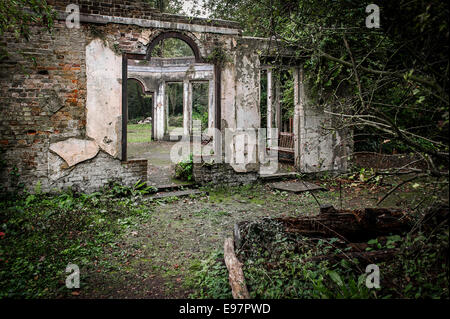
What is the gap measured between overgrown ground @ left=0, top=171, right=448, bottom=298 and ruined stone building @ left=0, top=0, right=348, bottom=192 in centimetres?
53

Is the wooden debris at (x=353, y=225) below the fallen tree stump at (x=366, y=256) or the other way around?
the other way around

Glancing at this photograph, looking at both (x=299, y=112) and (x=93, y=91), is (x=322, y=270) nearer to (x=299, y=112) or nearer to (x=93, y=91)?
(x=93, y=91)

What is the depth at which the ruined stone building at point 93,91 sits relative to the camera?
6.06 metres

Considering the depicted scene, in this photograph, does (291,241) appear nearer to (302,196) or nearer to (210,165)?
(302,196)

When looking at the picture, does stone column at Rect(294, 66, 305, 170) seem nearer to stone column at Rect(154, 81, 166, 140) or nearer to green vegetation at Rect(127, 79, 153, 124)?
stone column at Rect(154, 81, 166, 140)

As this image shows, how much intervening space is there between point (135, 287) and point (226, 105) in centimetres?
517

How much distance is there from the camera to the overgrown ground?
3.06 metres

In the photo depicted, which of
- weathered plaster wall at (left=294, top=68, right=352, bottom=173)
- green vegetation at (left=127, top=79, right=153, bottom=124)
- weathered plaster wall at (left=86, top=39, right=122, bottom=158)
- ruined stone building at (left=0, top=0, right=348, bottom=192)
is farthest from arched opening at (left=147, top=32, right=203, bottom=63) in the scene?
green vegetation at (left=127, top=79, right=153, bottom=124)

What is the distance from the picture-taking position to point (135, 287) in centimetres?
339

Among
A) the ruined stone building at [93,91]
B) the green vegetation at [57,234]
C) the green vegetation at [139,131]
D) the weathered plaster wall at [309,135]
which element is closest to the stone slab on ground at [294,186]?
the weathered plaster wall at [309,135]

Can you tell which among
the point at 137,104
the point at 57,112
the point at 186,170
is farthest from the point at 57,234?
the point at 137,104

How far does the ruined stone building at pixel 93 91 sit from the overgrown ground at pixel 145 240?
1.74 ft

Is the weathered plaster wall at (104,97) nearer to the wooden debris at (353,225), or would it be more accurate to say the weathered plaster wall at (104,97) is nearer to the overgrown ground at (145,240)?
the overgrown ground at (145,240)

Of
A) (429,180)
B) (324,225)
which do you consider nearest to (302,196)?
(324,225)
